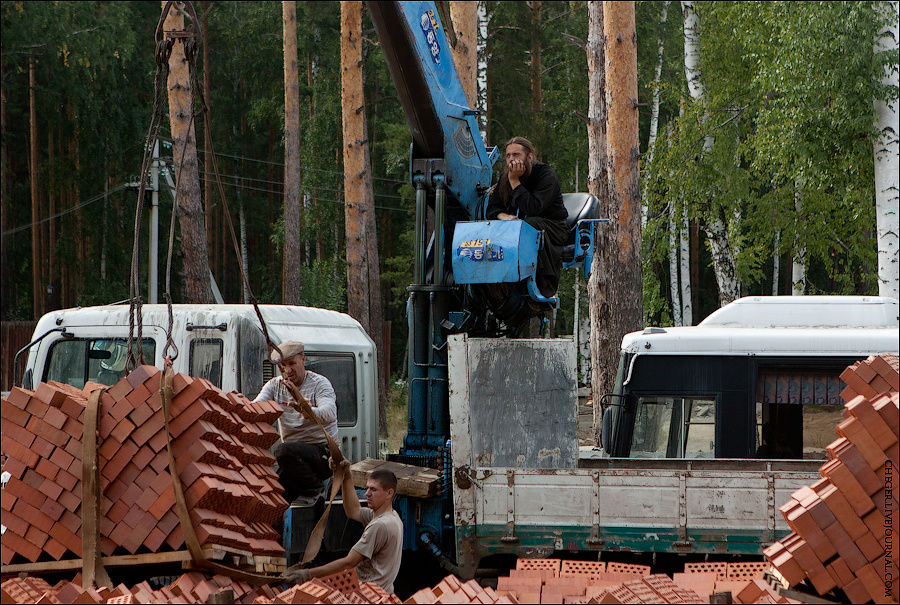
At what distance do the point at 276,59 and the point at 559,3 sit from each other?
994 cm

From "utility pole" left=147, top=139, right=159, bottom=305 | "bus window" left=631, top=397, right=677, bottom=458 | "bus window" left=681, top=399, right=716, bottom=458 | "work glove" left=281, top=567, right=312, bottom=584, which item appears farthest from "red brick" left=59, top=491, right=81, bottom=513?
"utility pole" left=147, top=139, right=159, bottom=305

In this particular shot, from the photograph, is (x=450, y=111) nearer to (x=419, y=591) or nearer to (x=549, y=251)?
(x=549, y=251)

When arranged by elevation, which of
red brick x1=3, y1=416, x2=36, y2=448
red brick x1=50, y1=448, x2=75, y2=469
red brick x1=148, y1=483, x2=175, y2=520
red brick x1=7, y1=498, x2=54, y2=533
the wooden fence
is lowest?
the wooden fence

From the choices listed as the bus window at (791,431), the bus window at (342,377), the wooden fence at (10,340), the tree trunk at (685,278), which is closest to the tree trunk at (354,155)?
the bus window at (342,377)

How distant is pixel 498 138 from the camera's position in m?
34.4

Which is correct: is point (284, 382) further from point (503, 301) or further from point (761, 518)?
point (761, 518)

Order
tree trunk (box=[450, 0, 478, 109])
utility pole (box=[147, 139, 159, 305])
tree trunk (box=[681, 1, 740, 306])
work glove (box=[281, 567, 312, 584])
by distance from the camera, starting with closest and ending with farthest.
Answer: work glove (box=[281, 567, 312, 584])
tree trunk (box=[450, 0, 478, 109])
tree trunk (box=[681, 1, 740, 306])
utility pole (box=[147, 139, 159, 305])

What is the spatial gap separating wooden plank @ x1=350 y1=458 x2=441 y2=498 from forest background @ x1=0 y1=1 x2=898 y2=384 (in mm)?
10430

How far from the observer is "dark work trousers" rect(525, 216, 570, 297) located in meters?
8.16

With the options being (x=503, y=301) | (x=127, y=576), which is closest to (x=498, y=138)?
(x=503, y=301)

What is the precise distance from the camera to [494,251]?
25.7 ft

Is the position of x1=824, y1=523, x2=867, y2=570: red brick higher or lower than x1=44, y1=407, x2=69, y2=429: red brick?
lower

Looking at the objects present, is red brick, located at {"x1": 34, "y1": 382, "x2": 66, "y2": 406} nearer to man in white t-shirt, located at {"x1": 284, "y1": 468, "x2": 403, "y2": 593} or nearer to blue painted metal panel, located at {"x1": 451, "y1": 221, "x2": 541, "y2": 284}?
man in white t-shirt, located at {"x1": 284, "y1": 468, "x2": 403, "y2": 593}

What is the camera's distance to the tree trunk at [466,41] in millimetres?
13891
